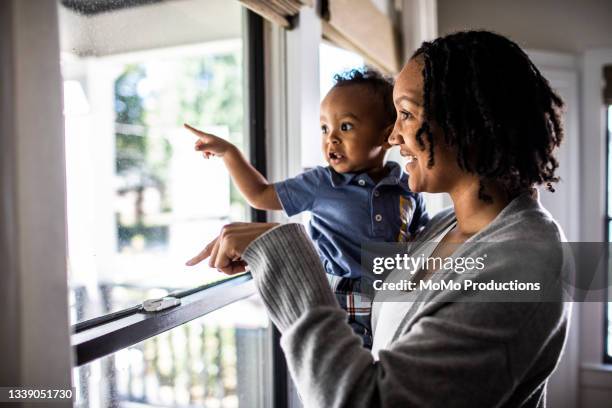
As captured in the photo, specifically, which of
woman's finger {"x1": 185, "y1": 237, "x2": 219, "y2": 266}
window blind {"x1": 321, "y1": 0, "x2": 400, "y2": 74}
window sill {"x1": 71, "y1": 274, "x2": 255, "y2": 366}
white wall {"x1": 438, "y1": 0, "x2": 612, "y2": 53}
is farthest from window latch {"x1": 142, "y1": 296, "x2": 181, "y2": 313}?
white wall {"x1": 438, "y1": 0, "x2": 612, "y2": 53}

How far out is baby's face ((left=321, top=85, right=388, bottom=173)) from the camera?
3.42ft

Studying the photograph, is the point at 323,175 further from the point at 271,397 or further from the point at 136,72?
the point at 136,72

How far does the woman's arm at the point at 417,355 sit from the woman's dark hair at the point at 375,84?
60 cm

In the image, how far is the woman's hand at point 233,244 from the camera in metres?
0.64

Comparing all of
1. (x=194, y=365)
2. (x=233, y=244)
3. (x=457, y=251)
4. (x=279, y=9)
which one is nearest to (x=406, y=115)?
(x=457, y=251)

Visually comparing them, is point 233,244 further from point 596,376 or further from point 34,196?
point 596,376

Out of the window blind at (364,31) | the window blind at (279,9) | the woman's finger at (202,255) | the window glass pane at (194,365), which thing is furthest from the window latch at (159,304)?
the window blind at (364,31)

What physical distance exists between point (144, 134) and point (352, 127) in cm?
190

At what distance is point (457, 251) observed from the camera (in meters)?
0.68

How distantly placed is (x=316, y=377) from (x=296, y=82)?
884mm

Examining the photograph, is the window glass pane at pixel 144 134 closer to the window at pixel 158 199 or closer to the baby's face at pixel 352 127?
the window at pixel 158 199

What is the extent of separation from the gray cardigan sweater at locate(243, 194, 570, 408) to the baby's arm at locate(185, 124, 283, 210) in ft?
1.27

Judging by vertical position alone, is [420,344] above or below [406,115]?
below

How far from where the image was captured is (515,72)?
69 centimetres
